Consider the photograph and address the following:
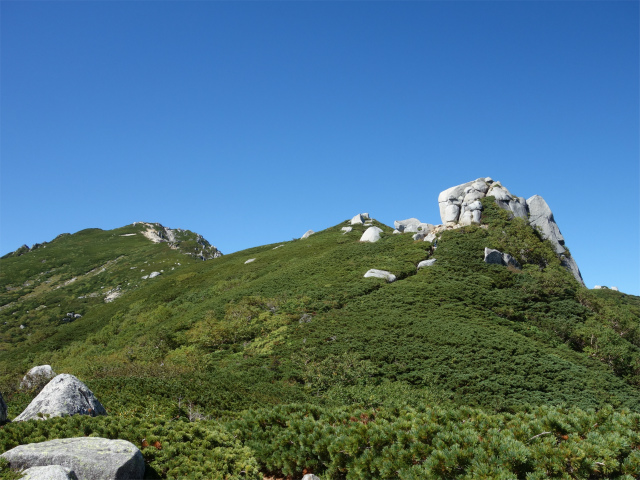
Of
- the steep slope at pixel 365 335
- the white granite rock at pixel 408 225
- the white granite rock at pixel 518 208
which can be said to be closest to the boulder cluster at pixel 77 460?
the steep slope at pixel 365 335

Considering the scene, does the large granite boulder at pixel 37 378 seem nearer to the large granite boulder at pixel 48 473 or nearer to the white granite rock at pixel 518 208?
the large granite boulder at pixel 48 473

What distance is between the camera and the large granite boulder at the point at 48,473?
282 inches

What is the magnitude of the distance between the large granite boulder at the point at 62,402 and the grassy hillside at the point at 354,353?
1.53 metres

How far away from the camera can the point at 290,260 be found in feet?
171

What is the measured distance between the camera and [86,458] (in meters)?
8.59

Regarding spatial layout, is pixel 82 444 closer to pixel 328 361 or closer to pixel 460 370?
pixel 328 361

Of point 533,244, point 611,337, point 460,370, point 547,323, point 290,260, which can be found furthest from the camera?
point 290,260

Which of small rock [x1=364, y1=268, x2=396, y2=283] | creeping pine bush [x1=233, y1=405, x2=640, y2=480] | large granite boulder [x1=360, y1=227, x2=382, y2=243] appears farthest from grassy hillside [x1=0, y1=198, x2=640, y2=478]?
large granite boulder [x1=360, y1=227, x2=382, y2=243]

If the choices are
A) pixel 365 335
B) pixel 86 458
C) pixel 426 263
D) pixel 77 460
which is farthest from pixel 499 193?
pixel 77 460

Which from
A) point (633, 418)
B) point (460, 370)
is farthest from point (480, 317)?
point (633, 418)

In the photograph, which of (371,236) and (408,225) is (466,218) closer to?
(408,225)

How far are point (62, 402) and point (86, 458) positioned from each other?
21.2 ft

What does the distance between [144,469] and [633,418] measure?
511 inches

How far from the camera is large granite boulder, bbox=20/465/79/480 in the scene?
23.5 ft
